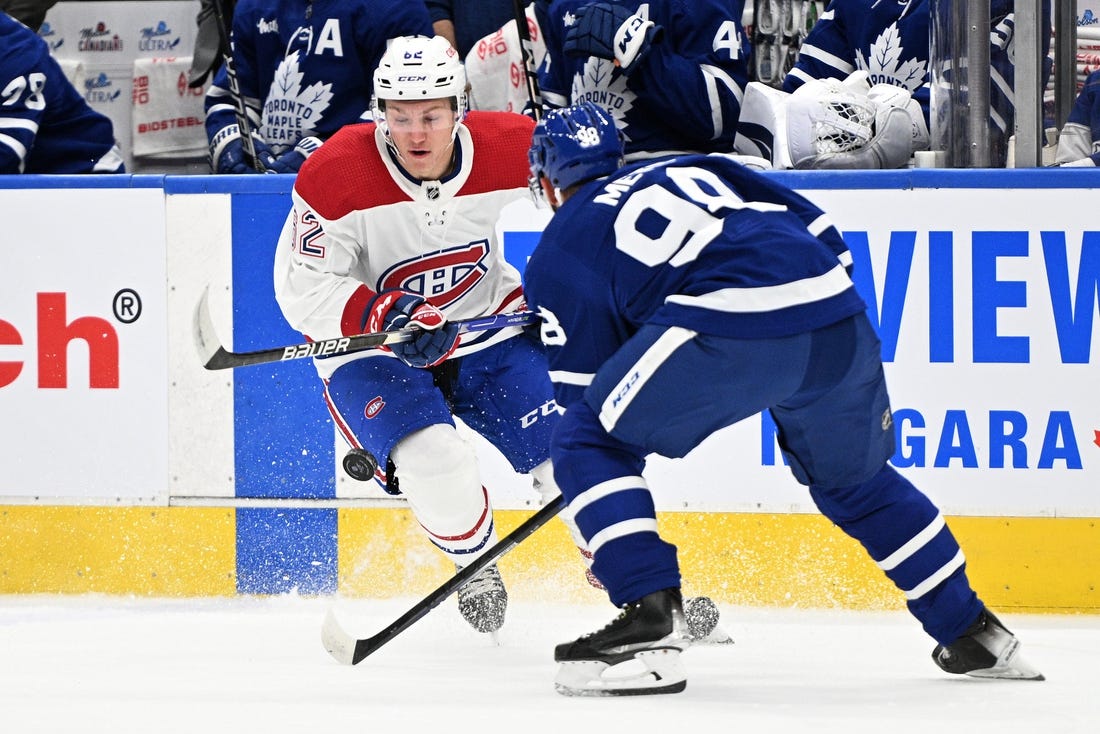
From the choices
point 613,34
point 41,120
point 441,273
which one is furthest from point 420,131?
point 41,120

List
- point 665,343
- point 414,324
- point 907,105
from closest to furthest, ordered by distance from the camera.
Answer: point 665,343, point 414,324, point 907,105

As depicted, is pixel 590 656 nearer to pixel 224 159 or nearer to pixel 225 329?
pixel 225 329

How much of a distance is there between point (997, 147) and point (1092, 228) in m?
0.27

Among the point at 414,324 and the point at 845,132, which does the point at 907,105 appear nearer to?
the point at 845,132

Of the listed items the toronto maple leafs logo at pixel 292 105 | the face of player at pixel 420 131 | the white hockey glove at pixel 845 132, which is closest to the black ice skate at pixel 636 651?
the face of player at pixel 420 131

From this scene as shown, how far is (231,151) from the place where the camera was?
4129mm

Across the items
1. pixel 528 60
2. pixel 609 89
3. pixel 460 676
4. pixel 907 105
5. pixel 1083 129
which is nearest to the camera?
pixel 460 676

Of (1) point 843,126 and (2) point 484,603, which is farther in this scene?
(1) point 843,126

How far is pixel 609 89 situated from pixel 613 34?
5.2 inches

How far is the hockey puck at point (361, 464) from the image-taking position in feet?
9.86

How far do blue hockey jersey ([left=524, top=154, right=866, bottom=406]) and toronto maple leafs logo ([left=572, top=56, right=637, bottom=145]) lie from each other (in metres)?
1.35

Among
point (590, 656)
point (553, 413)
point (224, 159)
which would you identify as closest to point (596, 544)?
point (590, 656)

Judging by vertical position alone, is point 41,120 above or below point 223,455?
above

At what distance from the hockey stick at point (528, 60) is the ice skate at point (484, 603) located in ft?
3.95
